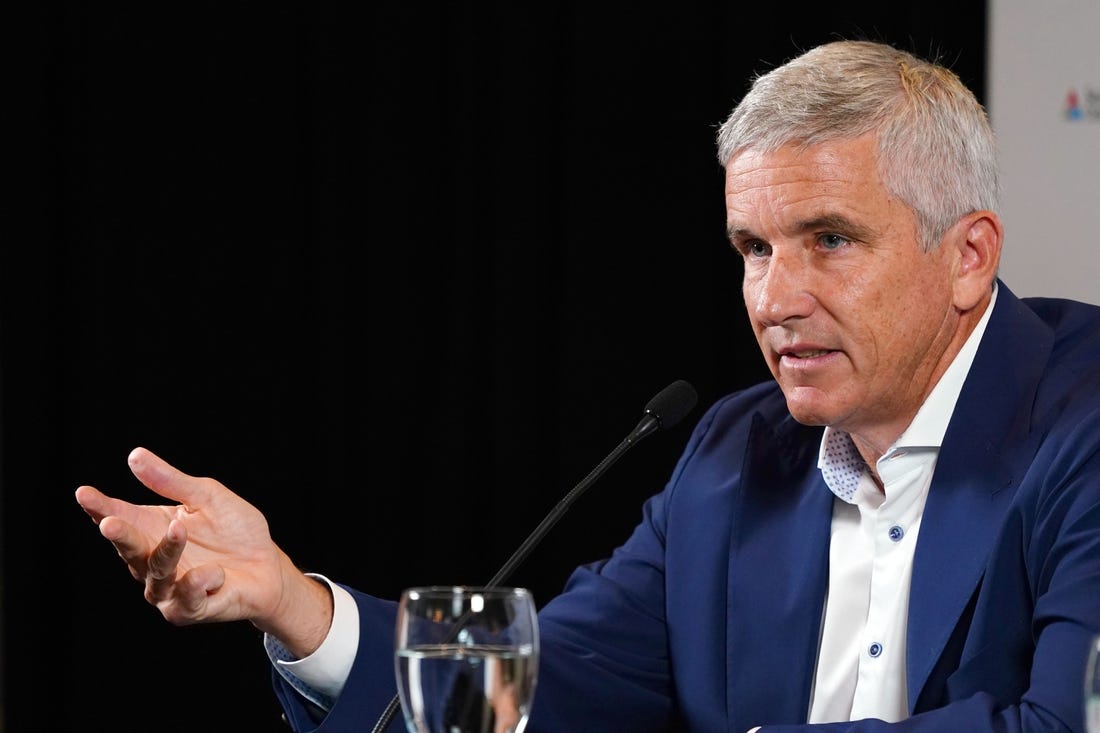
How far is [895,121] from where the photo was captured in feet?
5.67

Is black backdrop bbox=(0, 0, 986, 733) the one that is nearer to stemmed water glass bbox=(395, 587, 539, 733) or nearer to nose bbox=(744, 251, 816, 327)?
nose bbox=(744, 251, 816, 327)

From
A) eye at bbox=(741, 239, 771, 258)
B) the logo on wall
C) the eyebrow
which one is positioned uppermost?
the logo on wall

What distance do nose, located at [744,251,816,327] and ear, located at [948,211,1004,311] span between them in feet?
0.69

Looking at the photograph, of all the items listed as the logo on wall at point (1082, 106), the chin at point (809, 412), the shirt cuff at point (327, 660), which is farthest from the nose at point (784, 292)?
the logo on wall at point (1082, 106)

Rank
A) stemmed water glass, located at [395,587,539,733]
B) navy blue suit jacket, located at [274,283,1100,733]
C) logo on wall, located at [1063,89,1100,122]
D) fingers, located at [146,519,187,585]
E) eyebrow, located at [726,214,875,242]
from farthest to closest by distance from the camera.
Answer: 1. logo on wall, located at [1063,89,1100,122]
2. eyebrow, located at [726,214,875,242]
3. navy blue suit jacket, located at [274,283,1100,733]
4. fingers, located at [146,519,187,585]
5. stemmed water glass, located at [395,587,539,733]

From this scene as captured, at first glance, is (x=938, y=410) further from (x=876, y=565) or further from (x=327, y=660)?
(x=327, y=660)

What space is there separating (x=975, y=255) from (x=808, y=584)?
0.47m

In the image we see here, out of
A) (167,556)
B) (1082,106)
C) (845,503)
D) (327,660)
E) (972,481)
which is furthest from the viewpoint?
(1082,106)

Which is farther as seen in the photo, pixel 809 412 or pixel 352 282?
pixel 352 282

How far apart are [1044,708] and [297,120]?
261 centimetres

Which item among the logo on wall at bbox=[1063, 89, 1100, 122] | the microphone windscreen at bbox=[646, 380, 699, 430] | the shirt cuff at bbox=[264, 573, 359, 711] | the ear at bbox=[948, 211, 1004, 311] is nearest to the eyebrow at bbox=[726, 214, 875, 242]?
the ear at bbox=[948, 211, 1004, 311]

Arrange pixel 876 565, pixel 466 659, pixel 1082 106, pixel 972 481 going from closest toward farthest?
pixel 466 659, pixel 972 481, pixel 876 565, pixel 1082 106

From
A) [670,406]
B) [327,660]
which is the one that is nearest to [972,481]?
[670,406]

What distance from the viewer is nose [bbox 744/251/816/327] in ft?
5.67
